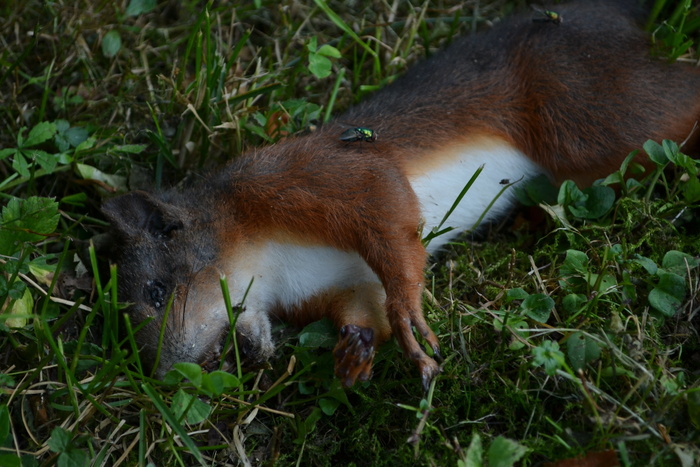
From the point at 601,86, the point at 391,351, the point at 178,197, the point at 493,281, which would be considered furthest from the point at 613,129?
the point at 178,197

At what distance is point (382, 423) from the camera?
10.8 feet

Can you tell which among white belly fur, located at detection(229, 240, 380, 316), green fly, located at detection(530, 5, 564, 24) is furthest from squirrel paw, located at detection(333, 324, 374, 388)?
green fly, located at detection(530, 5, 564, 24)

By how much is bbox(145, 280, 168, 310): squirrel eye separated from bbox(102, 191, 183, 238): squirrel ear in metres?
0.31

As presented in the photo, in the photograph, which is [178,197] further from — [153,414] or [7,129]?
[7,129]

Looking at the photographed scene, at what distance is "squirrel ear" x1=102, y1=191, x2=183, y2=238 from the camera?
3.73 m

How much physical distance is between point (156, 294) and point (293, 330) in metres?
0.87

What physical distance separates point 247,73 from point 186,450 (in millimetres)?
3162

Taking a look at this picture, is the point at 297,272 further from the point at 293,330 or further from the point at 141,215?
the point at 141,215

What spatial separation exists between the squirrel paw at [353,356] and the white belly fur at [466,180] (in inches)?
40.8

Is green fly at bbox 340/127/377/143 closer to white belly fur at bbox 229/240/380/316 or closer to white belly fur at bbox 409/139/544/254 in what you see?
white belly fur at bbox 409/139/544/254

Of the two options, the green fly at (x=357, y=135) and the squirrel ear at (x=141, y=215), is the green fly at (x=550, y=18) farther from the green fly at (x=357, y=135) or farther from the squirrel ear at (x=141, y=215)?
the squirrel ear at (x=141, y=215)

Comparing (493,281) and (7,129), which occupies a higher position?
(493,281)

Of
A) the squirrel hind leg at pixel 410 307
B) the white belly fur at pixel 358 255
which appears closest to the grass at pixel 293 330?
the squirrel hind leg at pixel 410 307

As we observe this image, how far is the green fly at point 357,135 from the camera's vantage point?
4.00 m
